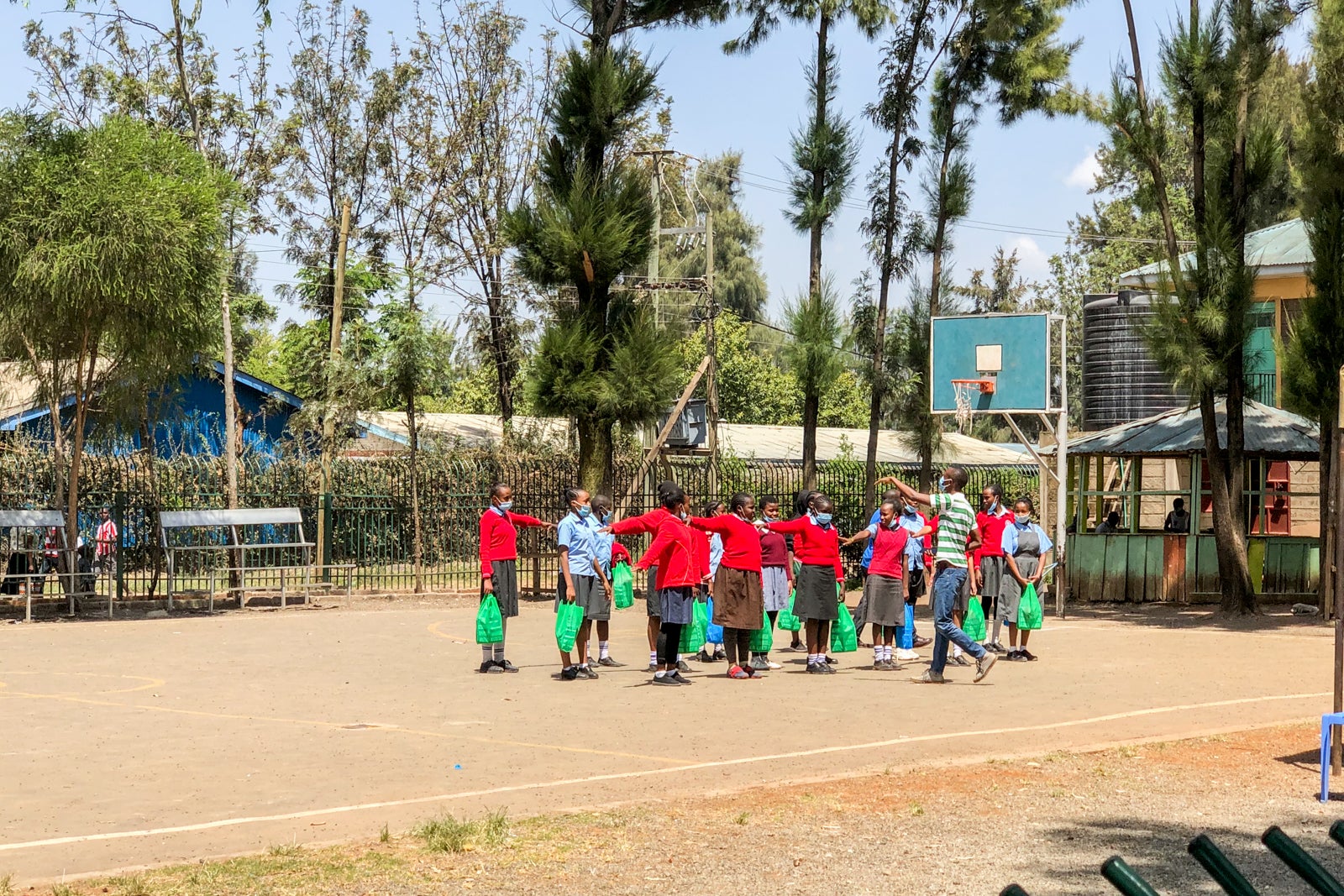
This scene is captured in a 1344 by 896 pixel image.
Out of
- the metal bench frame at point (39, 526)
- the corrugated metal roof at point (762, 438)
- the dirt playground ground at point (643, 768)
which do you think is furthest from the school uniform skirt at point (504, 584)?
the corrugated metal roof at point (762, 438)

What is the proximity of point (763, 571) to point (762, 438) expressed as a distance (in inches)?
1090

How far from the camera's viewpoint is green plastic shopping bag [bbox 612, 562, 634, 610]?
51.0 ft

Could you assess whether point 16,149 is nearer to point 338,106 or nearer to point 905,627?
point 905,627

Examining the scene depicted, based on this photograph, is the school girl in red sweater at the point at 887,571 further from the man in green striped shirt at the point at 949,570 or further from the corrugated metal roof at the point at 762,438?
the corrugated metal roof at the point at 762,438

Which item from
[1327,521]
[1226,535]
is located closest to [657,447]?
[1226,535]

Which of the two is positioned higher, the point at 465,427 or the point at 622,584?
the point at 465,427

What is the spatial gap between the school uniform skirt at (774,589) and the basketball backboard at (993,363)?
36.8 feet

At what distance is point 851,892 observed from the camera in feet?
21.1

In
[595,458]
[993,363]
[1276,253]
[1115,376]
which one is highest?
[1276,253]

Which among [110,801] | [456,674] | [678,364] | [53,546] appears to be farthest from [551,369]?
[110,801]

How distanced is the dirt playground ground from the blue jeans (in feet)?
1.22

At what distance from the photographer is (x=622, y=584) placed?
16188mm

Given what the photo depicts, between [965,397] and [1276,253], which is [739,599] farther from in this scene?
[1276,253]

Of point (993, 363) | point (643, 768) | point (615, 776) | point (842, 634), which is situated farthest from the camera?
point (993, 363)
